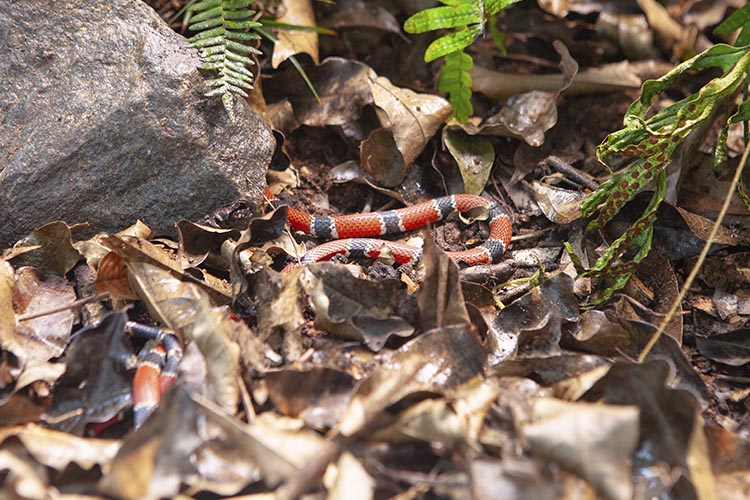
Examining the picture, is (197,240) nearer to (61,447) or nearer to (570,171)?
(61,447)

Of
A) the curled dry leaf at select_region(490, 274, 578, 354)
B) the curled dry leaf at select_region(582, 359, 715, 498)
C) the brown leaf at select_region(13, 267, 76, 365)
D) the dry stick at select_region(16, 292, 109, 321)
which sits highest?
the dry stick at select_region(16, 292, 109, 321)

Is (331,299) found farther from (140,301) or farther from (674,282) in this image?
A: (674,282)

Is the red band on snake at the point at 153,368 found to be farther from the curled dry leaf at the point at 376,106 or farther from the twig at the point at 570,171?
the twig at the point at 570,171

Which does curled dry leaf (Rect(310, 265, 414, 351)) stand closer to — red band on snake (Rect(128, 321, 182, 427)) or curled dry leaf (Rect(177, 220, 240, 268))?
red band on snake (Rect(128, 321, 182, 427))

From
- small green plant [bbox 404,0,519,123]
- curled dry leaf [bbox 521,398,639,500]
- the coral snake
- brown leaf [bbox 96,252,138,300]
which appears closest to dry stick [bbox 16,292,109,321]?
brown leaf [bbox 96,252,138,300]

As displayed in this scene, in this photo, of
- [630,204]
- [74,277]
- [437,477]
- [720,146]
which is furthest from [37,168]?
[720,146]
